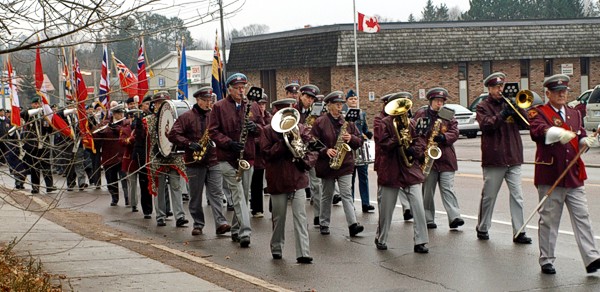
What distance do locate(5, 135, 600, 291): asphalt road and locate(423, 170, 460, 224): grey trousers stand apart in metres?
0.25

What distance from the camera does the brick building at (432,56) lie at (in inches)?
1844

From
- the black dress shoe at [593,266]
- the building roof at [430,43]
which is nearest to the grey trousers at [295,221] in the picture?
the black dress shoe at [593,266]

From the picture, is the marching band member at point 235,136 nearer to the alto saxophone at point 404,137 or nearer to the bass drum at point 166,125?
the bass drum at point 166,125

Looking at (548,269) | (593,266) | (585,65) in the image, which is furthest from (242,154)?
(585,65)

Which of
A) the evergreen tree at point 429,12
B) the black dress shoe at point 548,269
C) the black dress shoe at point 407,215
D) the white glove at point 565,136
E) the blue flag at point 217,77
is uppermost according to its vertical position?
the evergreen tree at point 429,12

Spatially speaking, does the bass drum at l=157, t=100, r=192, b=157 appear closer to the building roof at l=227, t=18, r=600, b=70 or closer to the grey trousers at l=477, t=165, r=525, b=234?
the grey trousers at l=477, t=165, r=525, b=234

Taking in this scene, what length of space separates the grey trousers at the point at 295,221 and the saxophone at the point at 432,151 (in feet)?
7.06

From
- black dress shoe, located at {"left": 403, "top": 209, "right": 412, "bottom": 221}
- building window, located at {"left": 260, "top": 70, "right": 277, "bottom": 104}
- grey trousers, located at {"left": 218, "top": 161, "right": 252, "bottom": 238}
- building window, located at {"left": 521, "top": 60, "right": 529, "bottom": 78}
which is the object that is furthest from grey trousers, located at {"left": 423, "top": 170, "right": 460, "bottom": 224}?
building window, located at {"left": 260, "top": 70, "right": 277, "bottom": 104}

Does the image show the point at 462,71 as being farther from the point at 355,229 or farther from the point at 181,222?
the point at 355,229

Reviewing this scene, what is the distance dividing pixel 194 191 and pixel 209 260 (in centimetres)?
229

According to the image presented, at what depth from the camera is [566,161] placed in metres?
10.1

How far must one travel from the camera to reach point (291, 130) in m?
11.4

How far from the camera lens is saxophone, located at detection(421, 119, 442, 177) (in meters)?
13.1

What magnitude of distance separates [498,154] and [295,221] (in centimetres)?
271
